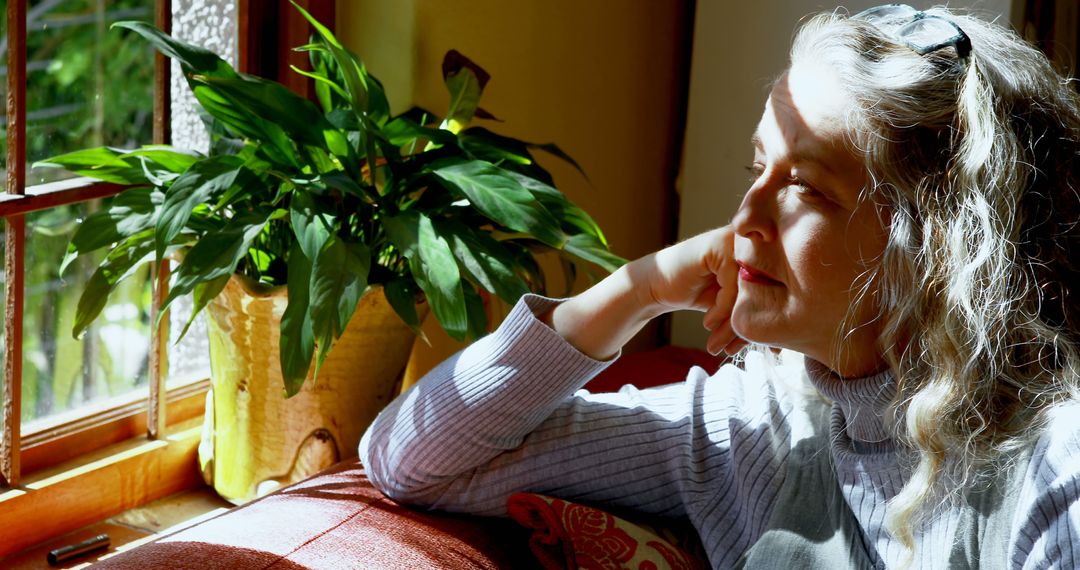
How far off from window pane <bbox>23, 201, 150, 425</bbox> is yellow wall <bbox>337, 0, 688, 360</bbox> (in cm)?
54

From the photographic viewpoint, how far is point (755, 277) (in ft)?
4.14

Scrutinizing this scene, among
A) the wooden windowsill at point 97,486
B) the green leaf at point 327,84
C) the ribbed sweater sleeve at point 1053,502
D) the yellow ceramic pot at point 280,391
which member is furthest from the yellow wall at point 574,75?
the ribbed sweater sleeve at point 1053,502

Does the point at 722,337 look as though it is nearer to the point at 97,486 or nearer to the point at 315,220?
the point at 315,220

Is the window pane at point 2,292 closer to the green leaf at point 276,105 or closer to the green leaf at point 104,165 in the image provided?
the green leaf at point 104,165

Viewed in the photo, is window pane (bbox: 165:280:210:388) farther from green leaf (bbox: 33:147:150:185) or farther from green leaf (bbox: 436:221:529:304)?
green leaf (bbox: 436:221:529:304)

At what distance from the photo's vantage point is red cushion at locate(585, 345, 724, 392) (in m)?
1.87

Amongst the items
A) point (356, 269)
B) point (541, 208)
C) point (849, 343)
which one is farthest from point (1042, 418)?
point (356, 269)

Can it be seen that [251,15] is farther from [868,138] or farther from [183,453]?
[868,138]

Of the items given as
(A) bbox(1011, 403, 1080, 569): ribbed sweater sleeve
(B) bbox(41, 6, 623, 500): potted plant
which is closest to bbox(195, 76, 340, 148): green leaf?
(B) bbox(41, 6, 623, 500): potted plant

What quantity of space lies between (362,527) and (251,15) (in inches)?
35.9

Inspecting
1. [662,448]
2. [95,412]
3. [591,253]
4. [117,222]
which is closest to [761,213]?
[662,448]

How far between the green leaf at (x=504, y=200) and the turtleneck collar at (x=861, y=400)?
40 centimetres

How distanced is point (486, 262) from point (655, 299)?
0.28 m

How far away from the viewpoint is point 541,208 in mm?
1590
